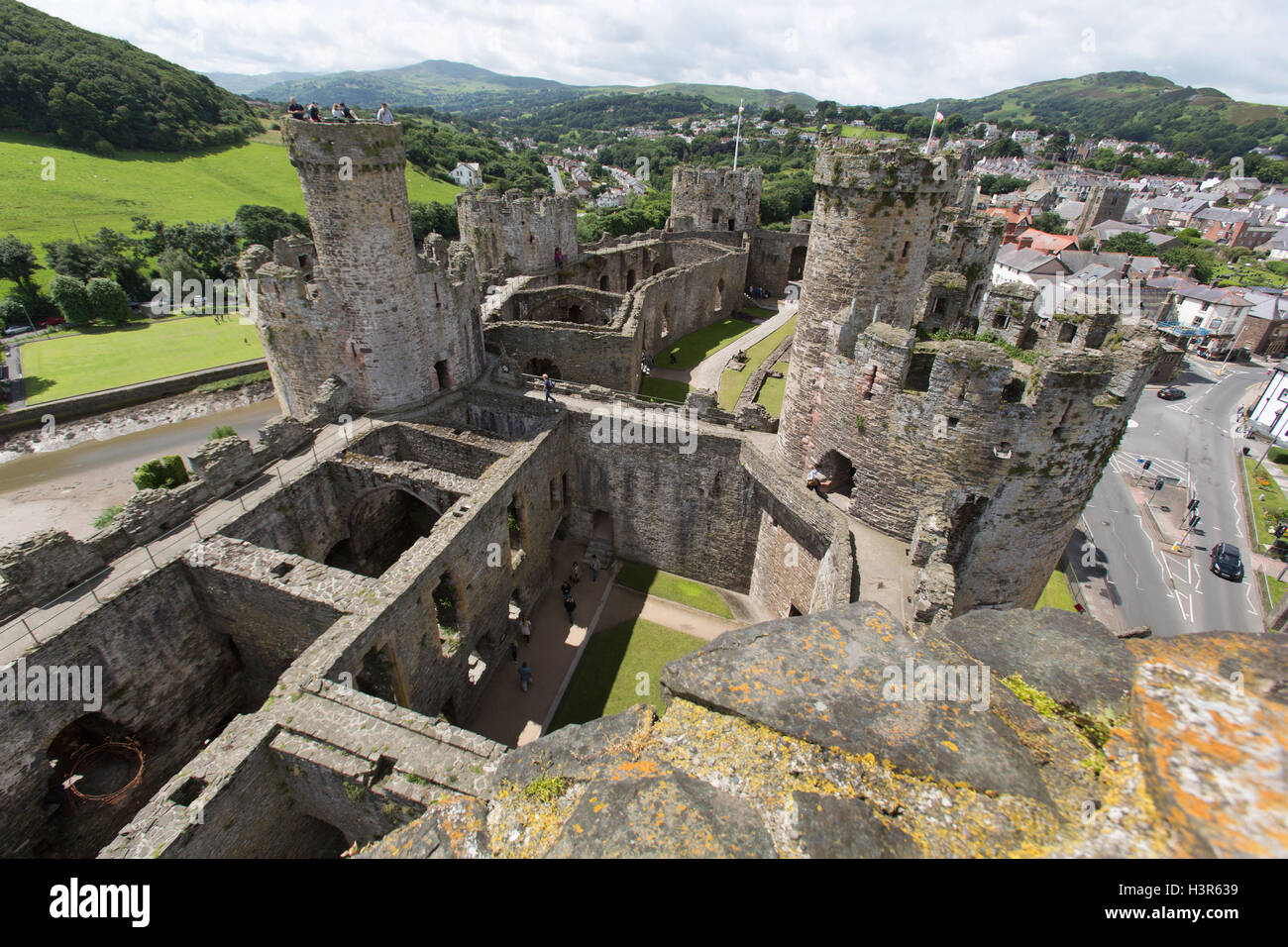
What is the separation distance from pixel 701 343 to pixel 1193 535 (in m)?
31.9

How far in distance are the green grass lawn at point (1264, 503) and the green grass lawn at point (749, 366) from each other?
3065 centimetres

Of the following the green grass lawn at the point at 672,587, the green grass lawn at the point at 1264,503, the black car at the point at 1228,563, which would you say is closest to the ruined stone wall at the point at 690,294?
the green grass lawn at the point at 672,587

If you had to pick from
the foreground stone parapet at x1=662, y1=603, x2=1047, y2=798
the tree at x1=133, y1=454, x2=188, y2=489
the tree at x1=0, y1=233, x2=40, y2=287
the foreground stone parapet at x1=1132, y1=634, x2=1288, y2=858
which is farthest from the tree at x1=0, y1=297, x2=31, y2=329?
the foreground stone parapet at x1=1132, y1=634, x2=1288, y2=858

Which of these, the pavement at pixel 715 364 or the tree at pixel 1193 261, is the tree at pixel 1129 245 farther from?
the pavement at pixel 715 364

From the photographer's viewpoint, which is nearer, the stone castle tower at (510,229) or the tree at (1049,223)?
the stone castle tower at (510,229)

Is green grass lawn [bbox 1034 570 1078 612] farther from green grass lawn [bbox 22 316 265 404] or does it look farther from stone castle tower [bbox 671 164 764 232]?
green grass lawn [bbox 22 316 265 404]

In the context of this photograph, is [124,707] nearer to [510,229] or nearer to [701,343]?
[510,229]

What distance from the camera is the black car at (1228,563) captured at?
1277 inches

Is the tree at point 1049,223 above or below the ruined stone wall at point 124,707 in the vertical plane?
→ above

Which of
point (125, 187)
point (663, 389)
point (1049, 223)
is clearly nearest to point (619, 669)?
point (663, 389)

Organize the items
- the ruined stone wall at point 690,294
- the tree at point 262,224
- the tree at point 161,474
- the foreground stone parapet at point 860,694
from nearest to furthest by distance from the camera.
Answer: the foreground stone parapet at point 860,694, the tree at point 161,474, the ruined stone wall at point 690,294, the tree at point 262,224

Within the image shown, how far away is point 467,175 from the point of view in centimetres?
11306

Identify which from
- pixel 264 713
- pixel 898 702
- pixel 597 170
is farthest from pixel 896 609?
pixel 597 170

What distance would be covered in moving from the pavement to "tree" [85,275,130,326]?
44437 millimetres
